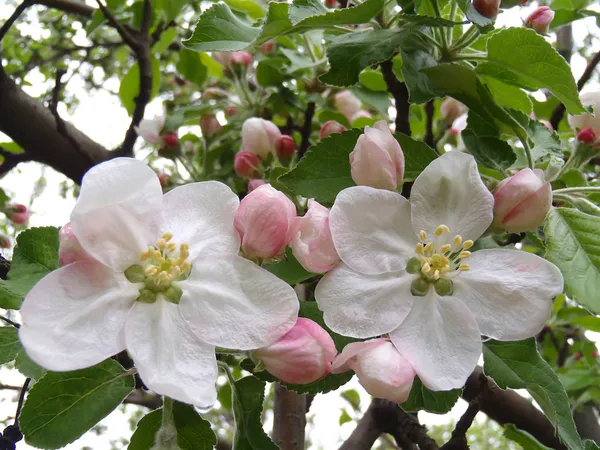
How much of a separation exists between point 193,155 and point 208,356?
48.0 inches

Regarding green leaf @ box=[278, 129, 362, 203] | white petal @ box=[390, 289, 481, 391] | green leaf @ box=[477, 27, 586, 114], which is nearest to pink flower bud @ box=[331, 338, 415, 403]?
white petal @ box=[390, 289, 481, 391]

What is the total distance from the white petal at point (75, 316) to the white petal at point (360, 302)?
0.71ft

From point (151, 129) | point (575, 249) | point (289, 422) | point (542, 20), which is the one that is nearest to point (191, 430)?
point (575, 249)

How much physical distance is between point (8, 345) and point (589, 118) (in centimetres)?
99

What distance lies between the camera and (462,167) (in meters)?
0.73

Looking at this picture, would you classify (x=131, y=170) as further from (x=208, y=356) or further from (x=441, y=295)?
(x=441, y=295)

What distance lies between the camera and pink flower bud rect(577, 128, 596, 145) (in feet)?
3.57

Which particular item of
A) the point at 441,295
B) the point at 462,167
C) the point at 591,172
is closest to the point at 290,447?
the point at 441,295

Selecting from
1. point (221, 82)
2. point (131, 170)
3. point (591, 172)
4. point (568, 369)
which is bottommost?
point (568, 369)

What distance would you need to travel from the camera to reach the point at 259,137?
1.30 metres

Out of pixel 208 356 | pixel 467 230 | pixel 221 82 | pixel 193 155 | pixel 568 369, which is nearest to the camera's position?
pixel 208 356

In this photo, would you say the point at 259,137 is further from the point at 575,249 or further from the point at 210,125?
the point at 575,249

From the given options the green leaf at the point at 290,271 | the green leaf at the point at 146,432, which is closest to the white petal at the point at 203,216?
the green leaf at the point at 290,271

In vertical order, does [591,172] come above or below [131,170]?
below
